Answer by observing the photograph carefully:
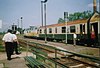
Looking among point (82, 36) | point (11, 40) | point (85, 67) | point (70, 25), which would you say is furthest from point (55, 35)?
point (85, 67)

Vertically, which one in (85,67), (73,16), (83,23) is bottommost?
(85,67)

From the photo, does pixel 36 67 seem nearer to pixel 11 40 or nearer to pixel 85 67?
pixel 85 67

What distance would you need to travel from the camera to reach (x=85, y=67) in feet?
38.1

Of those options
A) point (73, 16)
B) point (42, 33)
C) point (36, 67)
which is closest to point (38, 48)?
point (36, 67)

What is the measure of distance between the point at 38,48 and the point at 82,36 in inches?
700

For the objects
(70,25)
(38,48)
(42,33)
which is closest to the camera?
(38,48)

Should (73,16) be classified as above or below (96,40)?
above

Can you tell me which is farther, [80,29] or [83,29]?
[80,29]

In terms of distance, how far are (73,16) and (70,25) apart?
3510 inches

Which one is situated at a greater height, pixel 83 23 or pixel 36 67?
pixel 83 23

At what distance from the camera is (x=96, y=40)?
26.7 m

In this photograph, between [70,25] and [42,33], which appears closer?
[70,25]

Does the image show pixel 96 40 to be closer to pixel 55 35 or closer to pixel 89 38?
pixel 89 38

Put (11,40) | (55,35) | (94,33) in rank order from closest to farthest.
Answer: (11,40)
(94,33)
(55,35)
